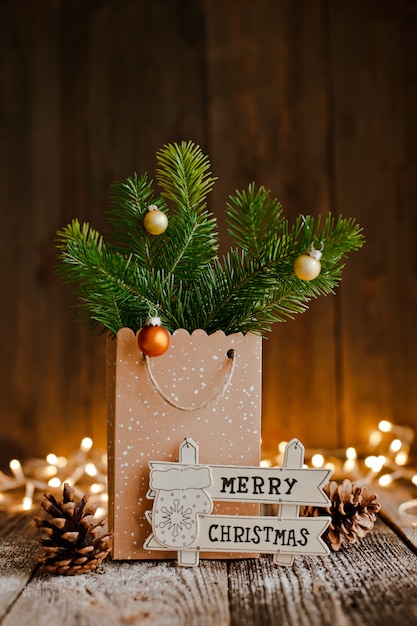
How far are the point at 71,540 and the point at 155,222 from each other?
35 centimetres

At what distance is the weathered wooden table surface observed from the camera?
0.52m

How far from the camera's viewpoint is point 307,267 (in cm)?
60

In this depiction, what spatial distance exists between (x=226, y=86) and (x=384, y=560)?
3.47 feet

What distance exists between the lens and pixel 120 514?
0.63 meters

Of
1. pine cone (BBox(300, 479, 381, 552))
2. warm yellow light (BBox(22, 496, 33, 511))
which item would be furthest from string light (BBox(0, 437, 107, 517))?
pine cone (BBox(300, 479, 381, 552))

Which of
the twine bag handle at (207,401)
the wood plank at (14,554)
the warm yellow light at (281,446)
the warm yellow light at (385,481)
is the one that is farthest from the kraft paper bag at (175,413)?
the warm yellow light at (281,446)

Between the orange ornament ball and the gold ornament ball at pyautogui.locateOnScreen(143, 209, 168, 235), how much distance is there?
11 cm

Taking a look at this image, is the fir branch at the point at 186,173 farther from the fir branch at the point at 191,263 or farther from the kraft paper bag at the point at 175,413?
the kraft paper bag at the point at 175,413

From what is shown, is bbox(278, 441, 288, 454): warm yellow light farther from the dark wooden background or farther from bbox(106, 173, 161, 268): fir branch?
bbox(106, 173, 161, 268): fir branch

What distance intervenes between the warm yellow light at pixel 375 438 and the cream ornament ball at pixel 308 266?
81cm

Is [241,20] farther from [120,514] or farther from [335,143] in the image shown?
[120,514]

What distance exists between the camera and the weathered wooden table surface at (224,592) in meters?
0.52

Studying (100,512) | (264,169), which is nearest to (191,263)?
(100,512)

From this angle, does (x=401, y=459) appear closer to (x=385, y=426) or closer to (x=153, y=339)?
(x=385, y=426)
